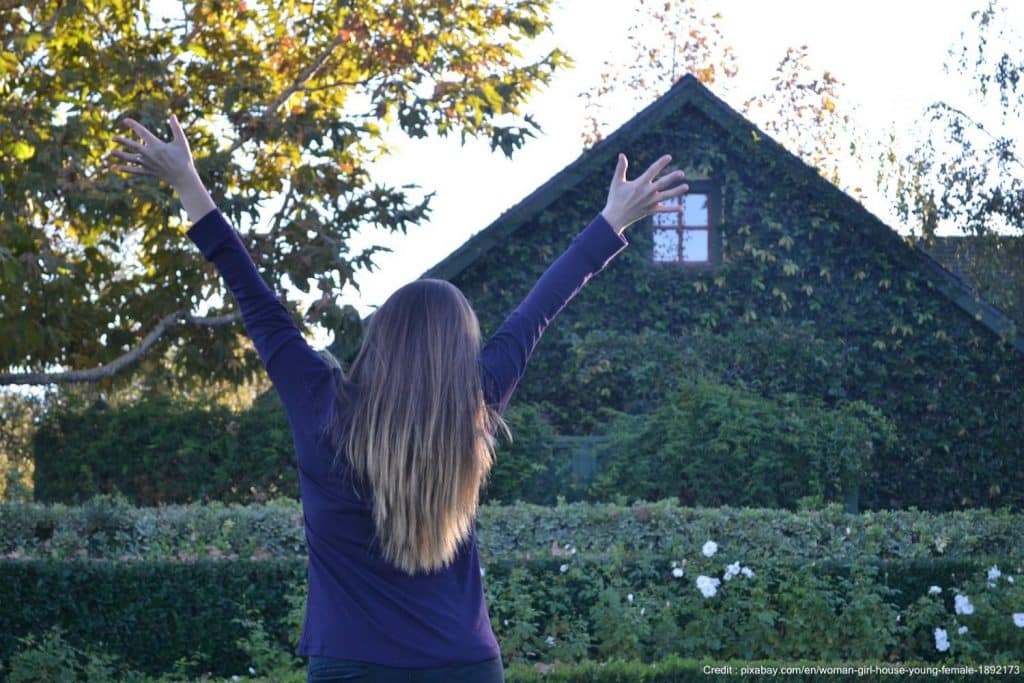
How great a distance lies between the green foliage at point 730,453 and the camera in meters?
13.1

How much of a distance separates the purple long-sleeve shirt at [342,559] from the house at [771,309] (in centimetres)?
1272

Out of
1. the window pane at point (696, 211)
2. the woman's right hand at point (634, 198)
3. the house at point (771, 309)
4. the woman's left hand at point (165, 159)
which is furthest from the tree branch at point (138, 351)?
the woman's left hand at point (165, 159)

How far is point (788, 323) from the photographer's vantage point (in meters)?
16.0

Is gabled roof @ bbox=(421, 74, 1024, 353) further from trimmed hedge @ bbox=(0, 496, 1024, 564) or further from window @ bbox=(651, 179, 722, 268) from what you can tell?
trimmed hedge @ bbox=(0, 496, 1024, 564)

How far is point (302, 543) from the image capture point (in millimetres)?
9188

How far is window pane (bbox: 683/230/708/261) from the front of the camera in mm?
16781

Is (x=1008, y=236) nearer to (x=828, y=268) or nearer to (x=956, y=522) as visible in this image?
(x=828, y=268)

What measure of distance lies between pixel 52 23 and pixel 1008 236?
1048 centimetres

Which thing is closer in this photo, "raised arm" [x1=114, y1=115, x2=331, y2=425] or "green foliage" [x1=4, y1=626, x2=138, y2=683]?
"raised arm" [x1=114, y1=115, x2=331, y2=425]

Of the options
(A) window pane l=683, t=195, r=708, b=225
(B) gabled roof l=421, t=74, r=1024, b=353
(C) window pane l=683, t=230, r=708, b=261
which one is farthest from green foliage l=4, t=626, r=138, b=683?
(A) window pane l=683, t=195, r=708, b=225

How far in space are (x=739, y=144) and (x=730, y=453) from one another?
512 cm

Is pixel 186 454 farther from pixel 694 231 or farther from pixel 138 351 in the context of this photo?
pixel 694 231

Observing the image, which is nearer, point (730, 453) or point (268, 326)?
point (268, 326)

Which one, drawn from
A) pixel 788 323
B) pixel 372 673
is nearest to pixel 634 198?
pixel 372 673
